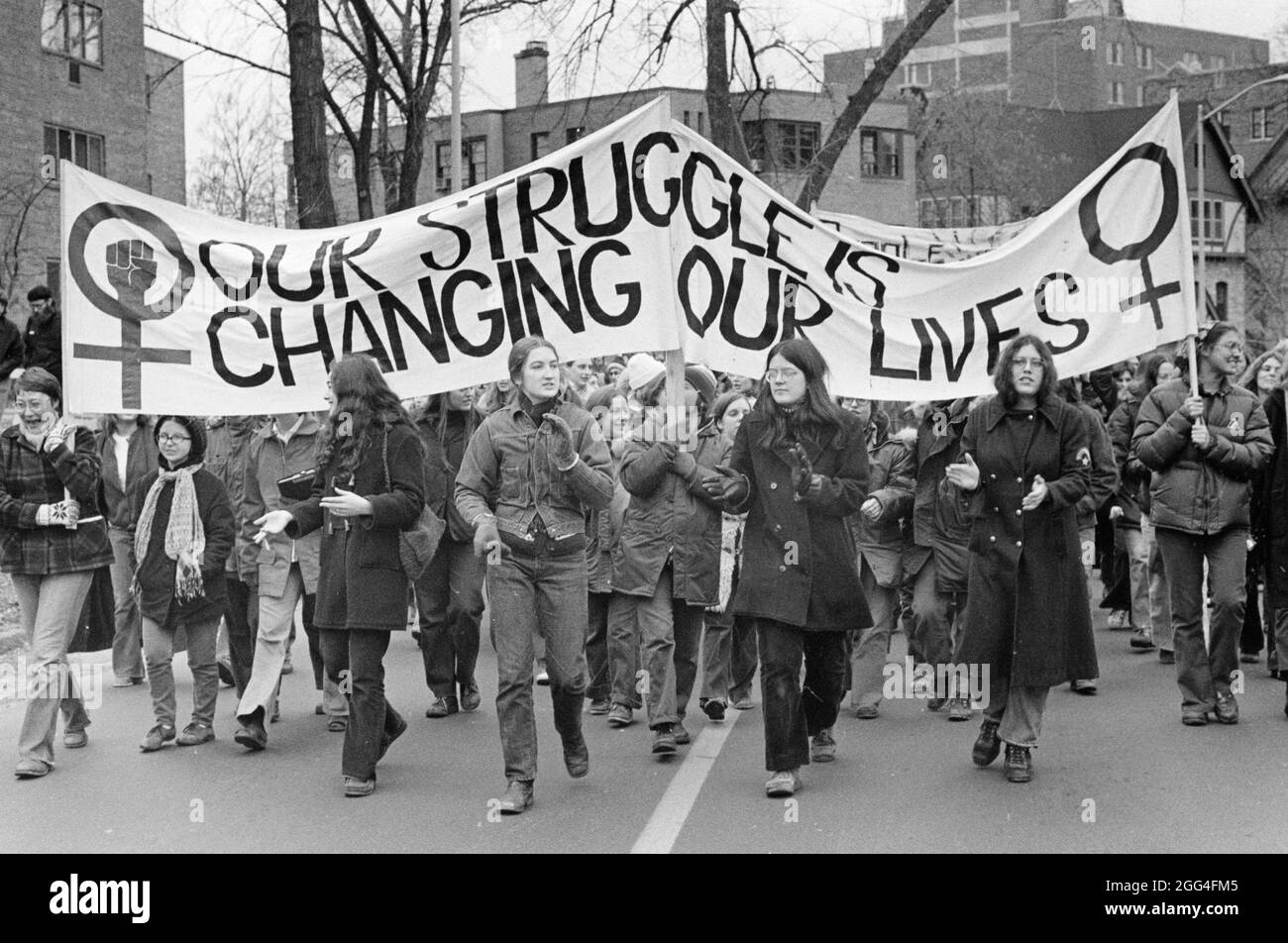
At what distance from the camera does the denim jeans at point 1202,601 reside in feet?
26.3

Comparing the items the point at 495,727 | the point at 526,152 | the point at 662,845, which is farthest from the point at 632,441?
the point at 526,152

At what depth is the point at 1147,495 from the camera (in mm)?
10016

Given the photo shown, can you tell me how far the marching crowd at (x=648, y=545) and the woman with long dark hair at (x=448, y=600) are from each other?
0.9 inches

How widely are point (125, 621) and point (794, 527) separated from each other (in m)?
5.11

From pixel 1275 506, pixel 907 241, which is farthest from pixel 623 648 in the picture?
pixel 907 241

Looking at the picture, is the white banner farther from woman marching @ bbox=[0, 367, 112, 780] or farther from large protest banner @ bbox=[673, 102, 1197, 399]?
woman marching @ bbox=[0, 367, 112, 780]

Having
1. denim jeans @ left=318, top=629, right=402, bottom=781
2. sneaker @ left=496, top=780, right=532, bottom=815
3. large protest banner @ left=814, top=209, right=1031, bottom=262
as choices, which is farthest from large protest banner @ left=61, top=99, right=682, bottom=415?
large protest banner @ left=814, top=209, right=1031, bottom=262

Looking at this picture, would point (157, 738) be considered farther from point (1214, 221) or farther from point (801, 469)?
point (1214, 221)

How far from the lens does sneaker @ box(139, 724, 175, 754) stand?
781 cm

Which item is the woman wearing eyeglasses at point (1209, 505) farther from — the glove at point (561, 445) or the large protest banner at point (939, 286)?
the glove at point (561, 445)

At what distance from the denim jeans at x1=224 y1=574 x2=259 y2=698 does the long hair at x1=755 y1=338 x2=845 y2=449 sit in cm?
367

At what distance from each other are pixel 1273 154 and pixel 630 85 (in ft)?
199

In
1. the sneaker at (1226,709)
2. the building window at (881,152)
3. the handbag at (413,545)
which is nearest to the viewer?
the handbag at (413,545)

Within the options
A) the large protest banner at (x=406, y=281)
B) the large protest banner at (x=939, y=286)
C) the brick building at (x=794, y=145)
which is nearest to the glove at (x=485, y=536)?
the large protest banner at (x=406, y=281)
